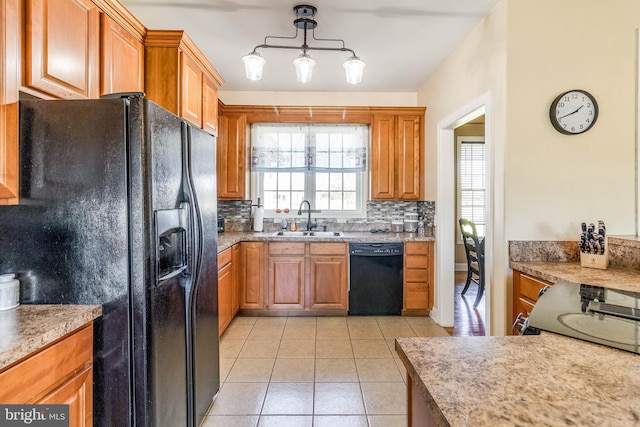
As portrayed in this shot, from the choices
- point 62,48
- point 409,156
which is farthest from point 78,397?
point 409,156

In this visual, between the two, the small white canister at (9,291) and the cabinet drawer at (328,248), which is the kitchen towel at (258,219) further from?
the small white canister at (9,291)

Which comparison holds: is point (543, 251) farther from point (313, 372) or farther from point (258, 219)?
point (258, 219)

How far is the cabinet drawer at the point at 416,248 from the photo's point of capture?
3.62m

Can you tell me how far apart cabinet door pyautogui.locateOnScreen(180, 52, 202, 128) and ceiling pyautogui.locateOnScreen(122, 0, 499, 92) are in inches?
17.2

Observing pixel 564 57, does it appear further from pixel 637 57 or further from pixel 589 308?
pixel 589 308

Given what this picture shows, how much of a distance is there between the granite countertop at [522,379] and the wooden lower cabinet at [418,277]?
103 inches

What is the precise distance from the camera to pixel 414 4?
7.50 feet

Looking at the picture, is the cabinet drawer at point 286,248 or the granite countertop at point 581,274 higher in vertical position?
the granite countertop at point 581,274

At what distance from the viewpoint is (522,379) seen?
0.76 metres

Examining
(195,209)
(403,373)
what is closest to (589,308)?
(403,373)

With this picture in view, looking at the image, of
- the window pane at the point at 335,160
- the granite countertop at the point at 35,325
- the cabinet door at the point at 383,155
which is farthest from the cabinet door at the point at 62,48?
the cabinet door at the point at 383,155

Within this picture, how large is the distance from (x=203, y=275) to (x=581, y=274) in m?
2.09

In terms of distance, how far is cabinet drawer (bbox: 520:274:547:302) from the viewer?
6.30ft

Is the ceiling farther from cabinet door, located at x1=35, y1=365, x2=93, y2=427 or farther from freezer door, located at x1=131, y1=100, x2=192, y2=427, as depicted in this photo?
cabinet door, located at x1=35, y1=365, x2=93, y2=427
